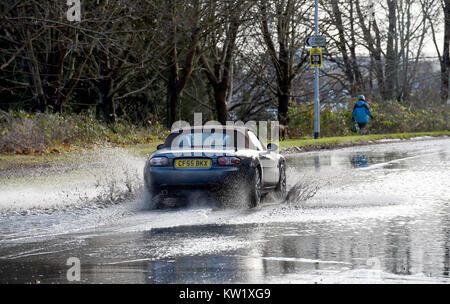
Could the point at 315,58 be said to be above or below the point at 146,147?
above

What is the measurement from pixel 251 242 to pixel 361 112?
2999cm

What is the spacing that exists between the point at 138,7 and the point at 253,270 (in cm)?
2249

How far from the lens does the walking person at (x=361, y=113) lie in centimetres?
3809

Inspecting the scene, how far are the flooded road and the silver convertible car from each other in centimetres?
A: 32

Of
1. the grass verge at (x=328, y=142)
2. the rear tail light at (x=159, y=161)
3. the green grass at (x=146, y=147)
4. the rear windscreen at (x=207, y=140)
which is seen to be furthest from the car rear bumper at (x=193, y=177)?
the grass verge at (x=328, y=142)

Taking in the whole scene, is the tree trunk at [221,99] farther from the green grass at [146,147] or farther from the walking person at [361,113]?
the green grass at [146,147]

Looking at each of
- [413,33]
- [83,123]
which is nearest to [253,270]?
[83,123]

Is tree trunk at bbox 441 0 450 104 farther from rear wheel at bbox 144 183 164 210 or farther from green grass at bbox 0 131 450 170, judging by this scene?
rear wheel at bbox 144 183 164 210

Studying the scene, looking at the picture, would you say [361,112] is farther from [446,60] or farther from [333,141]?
[446,60]

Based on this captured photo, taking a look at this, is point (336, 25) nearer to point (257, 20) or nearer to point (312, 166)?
point (257, 20)

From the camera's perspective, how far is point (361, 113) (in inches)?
1521

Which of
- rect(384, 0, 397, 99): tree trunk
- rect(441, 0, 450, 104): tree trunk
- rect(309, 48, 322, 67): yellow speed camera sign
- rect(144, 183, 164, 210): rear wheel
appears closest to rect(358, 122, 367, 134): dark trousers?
rect(309, 48, 322, 67): yellow speed camera sign

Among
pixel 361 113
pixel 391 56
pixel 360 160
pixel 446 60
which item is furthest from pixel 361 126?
pixel 446 60

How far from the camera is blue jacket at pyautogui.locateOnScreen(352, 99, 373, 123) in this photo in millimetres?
38094
